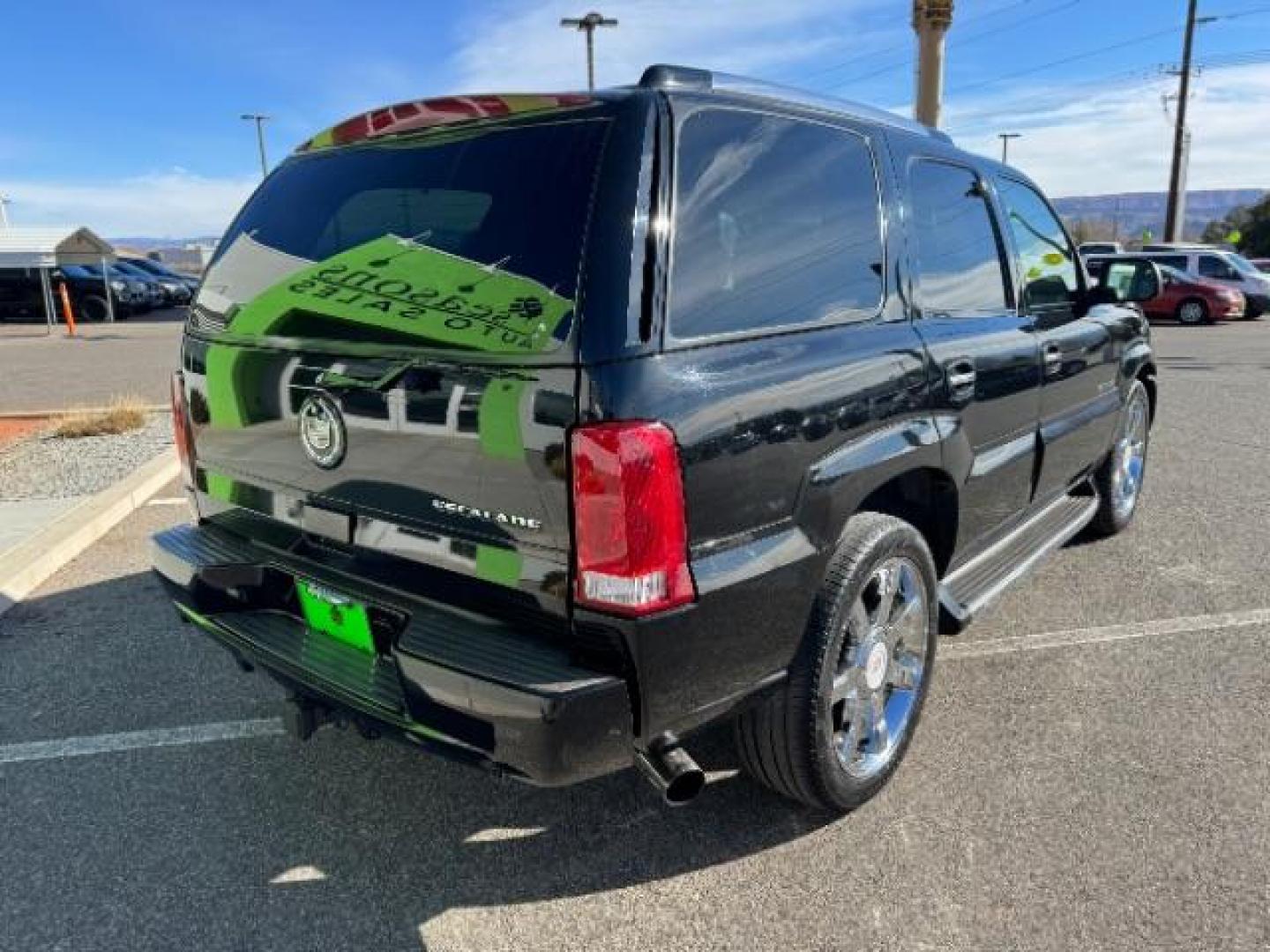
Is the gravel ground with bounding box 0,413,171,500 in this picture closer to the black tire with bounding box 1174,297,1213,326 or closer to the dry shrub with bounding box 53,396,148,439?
the dry shrub with bounding box 53,396,148,439

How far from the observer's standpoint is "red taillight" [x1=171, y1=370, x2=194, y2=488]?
2955 mm

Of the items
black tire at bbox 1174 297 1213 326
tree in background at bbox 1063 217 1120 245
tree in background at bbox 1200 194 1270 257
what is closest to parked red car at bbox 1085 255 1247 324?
black tire at bbox 1174 297 1213 326

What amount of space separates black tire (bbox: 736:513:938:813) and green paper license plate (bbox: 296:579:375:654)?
1004 millimetres

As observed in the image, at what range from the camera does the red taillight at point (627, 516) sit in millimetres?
1917

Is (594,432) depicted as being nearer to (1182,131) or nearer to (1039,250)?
(1039,250)

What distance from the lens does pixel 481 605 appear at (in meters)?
2.18

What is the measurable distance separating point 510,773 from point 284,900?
2.77 feet

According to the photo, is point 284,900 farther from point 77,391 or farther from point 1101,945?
point 77,391

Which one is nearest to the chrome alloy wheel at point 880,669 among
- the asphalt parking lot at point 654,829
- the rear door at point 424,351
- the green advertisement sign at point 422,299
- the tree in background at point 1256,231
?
the asphalt parking lot at point 654,829

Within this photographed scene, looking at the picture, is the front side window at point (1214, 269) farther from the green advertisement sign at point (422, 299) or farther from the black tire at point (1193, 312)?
the green advertisement sign at point (422, 299)

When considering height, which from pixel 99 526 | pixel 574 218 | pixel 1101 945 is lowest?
pixel 1101 945

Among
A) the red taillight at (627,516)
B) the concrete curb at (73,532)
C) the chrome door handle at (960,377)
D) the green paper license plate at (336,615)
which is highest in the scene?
the chrome door handle at (960,377)

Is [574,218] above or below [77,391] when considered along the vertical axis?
above

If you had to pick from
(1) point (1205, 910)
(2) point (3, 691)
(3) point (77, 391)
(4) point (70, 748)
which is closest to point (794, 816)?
(1) point (1205, 910)
